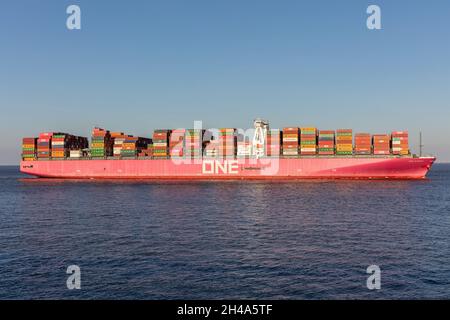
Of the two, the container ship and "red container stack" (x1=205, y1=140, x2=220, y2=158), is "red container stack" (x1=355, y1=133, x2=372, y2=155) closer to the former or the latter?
the container ship

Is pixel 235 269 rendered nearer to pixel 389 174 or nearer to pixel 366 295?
pixel 366 295

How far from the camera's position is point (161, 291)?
16344 millimetres

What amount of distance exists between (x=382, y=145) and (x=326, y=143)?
1265 centimetres

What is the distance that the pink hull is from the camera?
7769 centimetres

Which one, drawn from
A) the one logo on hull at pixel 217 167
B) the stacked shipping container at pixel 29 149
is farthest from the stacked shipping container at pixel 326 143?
the stacked shipping container at pixel 29 149

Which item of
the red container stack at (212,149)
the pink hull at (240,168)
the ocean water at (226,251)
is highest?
the red container stack at (212,149)

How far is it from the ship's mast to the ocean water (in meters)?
44.8

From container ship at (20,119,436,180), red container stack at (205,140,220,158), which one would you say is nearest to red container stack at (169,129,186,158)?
container ship at (20,119,436,180)

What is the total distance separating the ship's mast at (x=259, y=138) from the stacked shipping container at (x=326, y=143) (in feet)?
46.5

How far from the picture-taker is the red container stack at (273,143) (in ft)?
281

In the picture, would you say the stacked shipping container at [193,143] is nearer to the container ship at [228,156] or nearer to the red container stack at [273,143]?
the container ship at [228,156]

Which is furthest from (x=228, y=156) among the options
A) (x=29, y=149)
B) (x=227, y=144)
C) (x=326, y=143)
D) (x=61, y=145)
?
(x=29, y=149)
